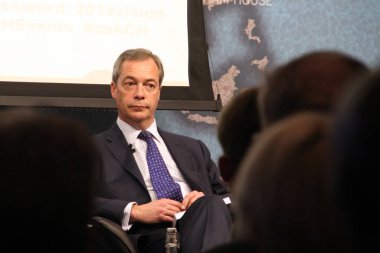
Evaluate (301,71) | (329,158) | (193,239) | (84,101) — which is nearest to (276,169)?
(329,158)

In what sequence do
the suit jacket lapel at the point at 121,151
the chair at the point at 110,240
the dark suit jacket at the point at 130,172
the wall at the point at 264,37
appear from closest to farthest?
1. the chair at the point at 110,240
2. the dark suit jacket at the point at 130,172
3. the suit jacket lapel at the point at 121,151
4. the wall at the point at 264,37

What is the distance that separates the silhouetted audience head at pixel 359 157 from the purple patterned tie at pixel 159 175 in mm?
2983

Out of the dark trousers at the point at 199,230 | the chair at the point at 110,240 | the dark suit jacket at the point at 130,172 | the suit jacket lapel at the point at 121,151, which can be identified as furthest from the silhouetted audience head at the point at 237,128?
the suit jacket lapel at the point at 121,151

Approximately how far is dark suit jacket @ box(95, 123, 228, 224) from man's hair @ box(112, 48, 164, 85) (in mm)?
339

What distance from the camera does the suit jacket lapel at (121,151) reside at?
3.63 metres

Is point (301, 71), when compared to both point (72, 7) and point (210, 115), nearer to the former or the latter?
point (72, 7)

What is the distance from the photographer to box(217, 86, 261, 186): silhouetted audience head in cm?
152

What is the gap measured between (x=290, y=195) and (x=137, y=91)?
3.30 m

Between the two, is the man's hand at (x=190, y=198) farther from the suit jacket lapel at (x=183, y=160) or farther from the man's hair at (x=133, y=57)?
the man's hair at (x=133, y=57)

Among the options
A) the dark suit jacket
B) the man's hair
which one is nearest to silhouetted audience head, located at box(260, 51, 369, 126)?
the dark suit jacket

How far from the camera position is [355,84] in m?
0.69

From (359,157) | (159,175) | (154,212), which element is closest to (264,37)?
(159,175)

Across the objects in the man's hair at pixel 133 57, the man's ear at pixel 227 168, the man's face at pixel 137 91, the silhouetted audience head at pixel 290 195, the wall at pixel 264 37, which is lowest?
the silhouetted audience head at pixel 290 195

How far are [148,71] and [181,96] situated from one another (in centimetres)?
45
